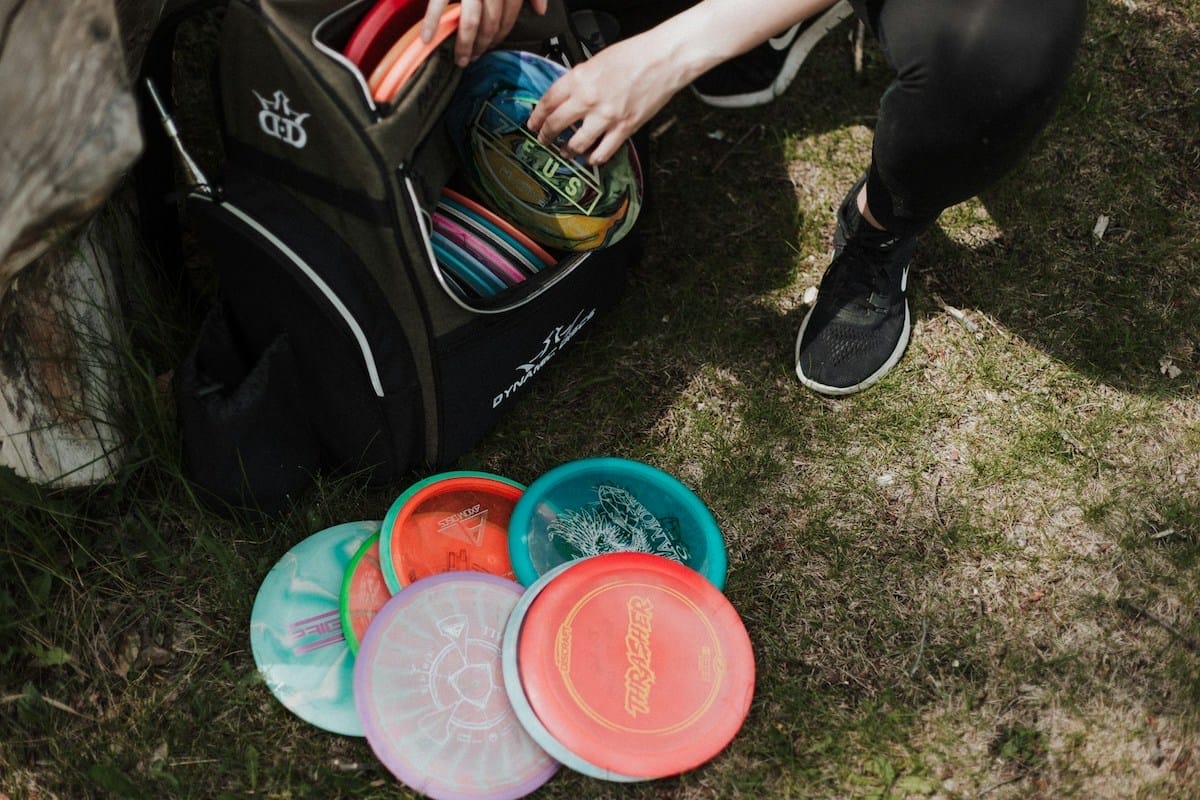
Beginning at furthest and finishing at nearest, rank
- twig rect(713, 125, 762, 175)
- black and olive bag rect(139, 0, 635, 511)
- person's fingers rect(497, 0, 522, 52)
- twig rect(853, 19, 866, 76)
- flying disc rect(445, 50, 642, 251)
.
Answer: twig rect(853, 19, 866, 76) → twig rect(713, 125, 762, 175) → flying disc rect(445, 50, 642, 251) → person's fingers rect(497, 0, 522, 52) → black and olive bag rect(139, 0, 635, 511)

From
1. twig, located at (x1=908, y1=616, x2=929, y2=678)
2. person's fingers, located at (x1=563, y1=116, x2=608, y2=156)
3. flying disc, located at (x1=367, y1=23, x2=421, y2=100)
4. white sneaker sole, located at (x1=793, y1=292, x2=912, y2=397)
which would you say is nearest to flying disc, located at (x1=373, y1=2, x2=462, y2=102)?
Answer: flying disc, located at (x1=367, y1=23, x2=421, y2=100)

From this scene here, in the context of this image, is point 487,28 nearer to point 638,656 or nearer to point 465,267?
point 465,267

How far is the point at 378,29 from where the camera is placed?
5.55ft

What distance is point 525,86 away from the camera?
73.2 inches

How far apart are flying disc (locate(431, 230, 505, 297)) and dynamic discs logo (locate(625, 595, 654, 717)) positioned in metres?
0.67

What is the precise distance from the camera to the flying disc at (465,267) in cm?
193

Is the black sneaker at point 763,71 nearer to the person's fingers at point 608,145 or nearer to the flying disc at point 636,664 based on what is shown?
the person's fingers at point 608,145

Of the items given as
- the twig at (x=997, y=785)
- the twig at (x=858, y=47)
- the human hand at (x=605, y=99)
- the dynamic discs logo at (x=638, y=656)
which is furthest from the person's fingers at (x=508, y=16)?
the twig at (x=997, y=785)

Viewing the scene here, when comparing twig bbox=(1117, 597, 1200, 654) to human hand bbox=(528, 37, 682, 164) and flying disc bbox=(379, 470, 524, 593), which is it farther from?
human hand bbox=(528, 37, 682, 164)

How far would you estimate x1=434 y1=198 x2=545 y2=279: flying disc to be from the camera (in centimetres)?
195

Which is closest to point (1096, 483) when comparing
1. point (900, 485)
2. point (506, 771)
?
point (900, 485)

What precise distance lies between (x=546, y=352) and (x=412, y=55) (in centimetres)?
72

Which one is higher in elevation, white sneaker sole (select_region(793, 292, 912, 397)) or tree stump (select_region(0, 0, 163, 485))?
tree stump (select_region(0, 0, 163, 485))

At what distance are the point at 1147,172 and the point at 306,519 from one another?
2.38m
